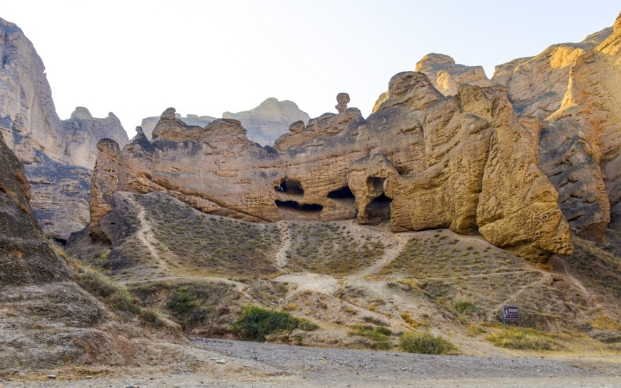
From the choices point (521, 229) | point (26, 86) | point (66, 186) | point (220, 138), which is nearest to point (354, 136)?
point (220, 138)

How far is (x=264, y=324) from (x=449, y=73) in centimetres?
6656

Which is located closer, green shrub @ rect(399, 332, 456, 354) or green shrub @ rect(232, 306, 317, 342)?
green shrub @ rect(399, 332, 456, 354)

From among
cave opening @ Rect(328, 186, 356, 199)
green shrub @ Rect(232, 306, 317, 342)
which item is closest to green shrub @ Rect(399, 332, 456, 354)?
green shrub @ Rect(232, 306, 317, 342)

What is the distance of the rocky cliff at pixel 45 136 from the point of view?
168 feet

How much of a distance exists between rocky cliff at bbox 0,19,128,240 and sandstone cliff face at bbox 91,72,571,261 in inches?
712

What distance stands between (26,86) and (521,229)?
79163 mm

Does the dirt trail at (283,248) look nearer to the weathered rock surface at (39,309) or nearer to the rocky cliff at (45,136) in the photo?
the weathered rock surface at (39,309)

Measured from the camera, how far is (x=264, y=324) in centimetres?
1788

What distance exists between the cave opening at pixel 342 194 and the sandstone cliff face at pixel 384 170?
0.33 ft

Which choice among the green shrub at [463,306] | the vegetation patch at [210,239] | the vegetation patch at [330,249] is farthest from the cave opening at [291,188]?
the green shrub at [463,306]

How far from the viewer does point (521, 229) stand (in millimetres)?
25406

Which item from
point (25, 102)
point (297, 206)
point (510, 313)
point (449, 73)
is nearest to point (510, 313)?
point (510, 313)

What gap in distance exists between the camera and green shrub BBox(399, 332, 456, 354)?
48.1 feet

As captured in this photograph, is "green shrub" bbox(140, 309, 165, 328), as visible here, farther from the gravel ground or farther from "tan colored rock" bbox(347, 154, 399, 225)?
"tan colored rock" bbox(347, 154, 399, 225)
